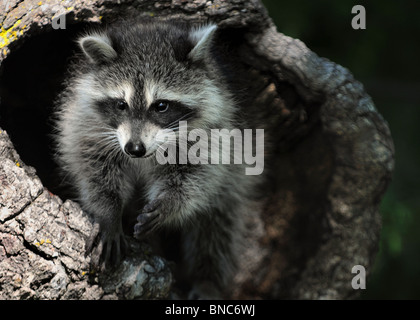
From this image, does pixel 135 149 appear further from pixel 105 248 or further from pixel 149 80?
pixel 105 248

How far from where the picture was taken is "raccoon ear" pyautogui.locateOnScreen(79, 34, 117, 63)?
2844 mm

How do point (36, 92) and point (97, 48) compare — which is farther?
point (36, 92)

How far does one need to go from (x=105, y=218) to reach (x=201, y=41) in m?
1.19

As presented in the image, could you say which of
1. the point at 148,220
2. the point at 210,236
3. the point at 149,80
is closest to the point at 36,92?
the point at 149,80

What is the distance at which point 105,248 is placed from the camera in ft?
9.48

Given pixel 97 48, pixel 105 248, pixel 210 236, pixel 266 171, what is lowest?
pixel 210 236

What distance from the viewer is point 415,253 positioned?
405 cm

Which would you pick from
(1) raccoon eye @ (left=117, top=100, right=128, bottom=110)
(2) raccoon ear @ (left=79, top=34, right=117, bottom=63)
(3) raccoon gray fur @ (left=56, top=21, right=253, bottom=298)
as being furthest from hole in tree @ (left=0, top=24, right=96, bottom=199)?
(1) raccoon eye @ (left=117, top=100, right=128, bottom=110)

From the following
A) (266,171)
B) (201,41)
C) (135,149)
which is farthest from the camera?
(266,171)

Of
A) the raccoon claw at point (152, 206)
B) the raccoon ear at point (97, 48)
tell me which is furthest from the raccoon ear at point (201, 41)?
the raccoon claw at point (152, 206)

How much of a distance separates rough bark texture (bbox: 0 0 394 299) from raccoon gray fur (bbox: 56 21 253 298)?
0.16 metres

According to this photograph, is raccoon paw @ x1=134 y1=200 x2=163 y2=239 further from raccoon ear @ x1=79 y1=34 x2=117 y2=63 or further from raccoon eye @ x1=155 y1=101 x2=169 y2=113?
raccoon ear @ x1=79 y1=34 x2=117 y2=63

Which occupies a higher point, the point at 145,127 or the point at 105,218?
the point at 145,127

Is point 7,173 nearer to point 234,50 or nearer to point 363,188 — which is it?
point 234,50
